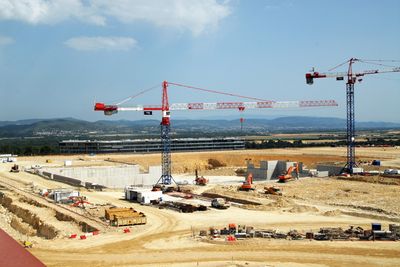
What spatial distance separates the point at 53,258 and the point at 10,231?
919 centimetres

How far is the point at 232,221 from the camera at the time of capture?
34.3m

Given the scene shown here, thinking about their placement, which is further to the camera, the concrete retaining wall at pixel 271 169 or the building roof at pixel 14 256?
the concrete retaining wall at pixel 271 169

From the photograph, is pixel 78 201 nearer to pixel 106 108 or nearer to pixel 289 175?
pixel 289 175

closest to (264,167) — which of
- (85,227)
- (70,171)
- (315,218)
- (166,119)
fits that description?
(166,119)

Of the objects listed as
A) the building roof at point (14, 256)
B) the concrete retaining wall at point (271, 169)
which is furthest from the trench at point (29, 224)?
the concrete retaining wall at point (271, 169)

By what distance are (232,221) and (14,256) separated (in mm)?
19887

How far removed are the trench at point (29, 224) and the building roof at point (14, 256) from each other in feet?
42.2

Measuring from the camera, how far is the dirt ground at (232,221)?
23953 millimetres

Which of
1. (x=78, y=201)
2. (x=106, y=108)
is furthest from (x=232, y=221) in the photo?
(x=106, y=108)

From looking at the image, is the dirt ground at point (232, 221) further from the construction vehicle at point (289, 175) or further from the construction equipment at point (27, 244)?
the construction vehicle at point (289, 175)

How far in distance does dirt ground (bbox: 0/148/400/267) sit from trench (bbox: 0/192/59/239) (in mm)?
262

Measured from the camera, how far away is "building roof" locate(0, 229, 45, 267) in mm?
15492

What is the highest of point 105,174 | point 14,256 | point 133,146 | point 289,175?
point 14,256

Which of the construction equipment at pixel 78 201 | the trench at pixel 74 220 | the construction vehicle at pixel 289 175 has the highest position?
the construction vehicle at pixel 289 175
